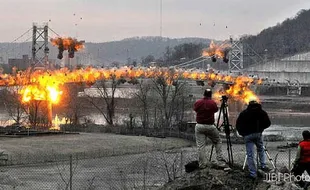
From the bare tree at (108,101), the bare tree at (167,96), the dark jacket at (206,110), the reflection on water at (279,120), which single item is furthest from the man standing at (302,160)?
the bare tree at (108,101)

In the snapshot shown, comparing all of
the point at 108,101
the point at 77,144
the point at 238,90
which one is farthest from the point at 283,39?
the point at 77,144

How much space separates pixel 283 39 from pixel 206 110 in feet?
600

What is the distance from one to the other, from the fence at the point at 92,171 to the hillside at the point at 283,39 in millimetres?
144997

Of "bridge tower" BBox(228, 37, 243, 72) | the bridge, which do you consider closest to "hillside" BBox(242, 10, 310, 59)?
the bridge

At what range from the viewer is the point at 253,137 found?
12.5 m

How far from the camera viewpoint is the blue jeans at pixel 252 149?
1206 centimetres

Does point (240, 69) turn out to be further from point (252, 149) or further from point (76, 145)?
point (252, 149)

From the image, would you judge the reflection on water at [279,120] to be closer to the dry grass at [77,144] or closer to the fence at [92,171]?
the dry grass at [77,144]

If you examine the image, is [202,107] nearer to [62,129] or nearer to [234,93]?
[62,129]

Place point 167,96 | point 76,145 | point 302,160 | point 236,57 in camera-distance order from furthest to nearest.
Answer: point 236,57 → point 167,96 → point 76,145 → point 302,160

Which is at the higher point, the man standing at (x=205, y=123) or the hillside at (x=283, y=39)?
the hillside at (x=283, y=39)

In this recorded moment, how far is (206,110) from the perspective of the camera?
13.1m

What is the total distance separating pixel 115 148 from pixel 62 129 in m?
15.8

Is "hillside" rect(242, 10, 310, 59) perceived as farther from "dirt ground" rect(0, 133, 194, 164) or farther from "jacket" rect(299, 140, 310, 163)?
"jacket" rect(299, 140, 310, 163)
